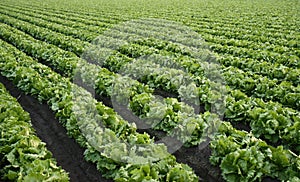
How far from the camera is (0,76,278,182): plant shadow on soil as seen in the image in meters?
5.68

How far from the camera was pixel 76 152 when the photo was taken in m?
6.39

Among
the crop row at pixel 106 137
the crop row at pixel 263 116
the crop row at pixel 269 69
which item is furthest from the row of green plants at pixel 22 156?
the crop row at pixel 269 69

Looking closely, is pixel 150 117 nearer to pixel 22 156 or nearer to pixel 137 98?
pixel 137 98

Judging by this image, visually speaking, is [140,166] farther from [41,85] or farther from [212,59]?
[212,59]

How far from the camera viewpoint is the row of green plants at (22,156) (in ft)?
15.3

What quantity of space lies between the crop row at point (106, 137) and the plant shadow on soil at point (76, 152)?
0.25 metres

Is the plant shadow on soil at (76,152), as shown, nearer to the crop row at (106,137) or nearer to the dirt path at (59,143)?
the dirt path at (59,143)

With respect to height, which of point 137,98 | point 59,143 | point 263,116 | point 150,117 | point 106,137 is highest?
point 263,116

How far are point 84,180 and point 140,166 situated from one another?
1367mm

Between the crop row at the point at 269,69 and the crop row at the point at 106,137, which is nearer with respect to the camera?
the crop row at the point at 106,137

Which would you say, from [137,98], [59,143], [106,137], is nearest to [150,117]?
[137,98]

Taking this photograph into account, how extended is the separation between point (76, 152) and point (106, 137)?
3.61 feet

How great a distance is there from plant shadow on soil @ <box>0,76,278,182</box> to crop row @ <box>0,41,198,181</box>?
0.25 meters

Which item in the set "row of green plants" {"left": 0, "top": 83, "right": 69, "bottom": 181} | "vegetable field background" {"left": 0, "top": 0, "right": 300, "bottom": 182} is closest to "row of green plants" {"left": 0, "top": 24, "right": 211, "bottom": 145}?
"vegetable field background" {"left": 0, "top": 0, "right": 300, "bottom": 182}
